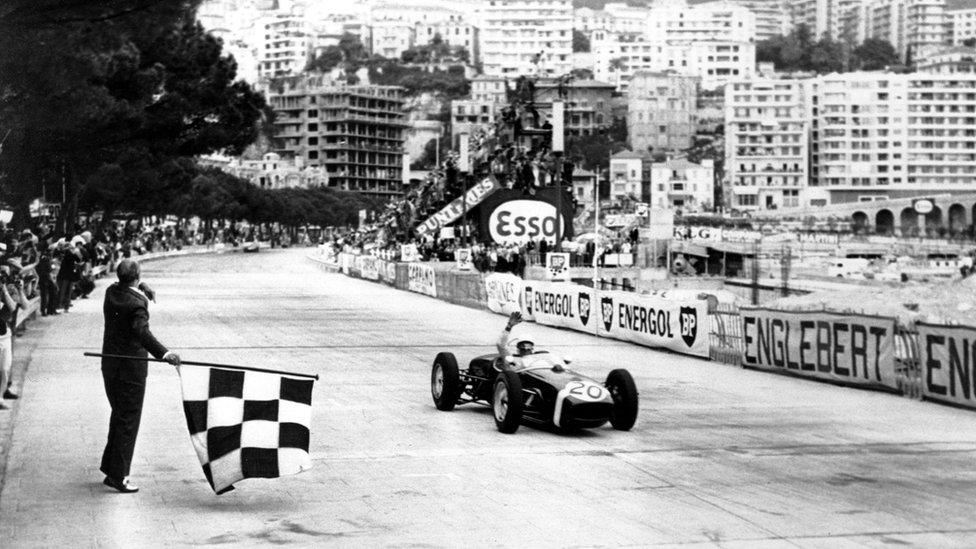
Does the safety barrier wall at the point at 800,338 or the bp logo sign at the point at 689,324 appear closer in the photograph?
the safety barrier wall at the point at 800,338

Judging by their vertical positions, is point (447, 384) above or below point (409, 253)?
above

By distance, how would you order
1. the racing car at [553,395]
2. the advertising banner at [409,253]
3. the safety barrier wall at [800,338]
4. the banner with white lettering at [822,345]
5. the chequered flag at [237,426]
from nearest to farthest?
the chequered flag at [237,426] → the racing car at [553,395] → the safety barrier wall at [800,338] → the banner with white lettering at [822,345] → the advertising banner at [409,253]

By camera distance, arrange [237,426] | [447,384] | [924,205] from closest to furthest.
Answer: [237,426]
[447,384]
[924,205]

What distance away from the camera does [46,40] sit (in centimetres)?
2503

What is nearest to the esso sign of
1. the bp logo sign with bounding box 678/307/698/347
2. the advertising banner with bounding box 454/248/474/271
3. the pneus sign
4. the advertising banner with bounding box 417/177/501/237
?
the pneus sign

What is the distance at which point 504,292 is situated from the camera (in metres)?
39.1

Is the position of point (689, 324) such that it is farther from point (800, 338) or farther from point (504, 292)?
point (504, 292)

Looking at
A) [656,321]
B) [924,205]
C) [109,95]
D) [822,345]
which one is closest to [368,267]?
[109,95]

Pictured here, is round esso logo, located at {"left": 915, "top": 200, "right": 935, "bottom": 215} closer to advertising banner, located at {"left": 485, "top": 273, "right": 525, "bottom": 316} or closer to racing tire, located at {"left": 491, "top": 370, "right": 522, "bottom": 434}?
advertising banner, located at {"left": 485, "top": 273, "right": 525, "bottom": 316}

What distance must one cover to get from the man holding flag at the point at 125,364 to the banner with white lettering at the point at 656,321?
15855mm

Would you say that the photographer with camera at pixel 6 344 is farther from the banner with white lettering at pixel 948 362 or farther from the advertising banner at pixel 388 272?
the advertising banner at pixel 388 272

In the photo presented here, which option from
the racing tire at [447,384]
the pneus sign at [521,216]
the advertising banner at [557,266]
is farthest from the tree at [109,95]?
the advertising banner at [557,266]

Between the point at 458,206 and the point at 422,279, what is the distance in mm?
13673

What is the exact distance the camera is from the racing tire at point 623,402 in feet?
53.2
